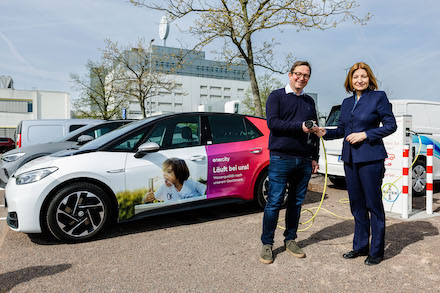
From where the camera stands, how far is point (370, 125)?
3070 millimetres

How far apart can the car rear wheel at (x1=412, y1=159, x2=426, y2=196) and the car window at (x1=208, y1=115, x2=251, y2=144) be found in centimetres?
348

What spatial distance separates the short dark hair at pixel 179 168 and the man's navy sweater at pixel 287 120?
1460 millimetres

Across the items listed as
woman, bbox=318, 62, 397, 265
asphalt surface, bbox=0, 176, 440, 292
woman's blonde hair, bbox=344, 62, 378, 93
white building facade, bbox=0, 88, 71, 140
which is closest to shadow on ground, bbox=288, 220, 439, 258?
asphalt surface, bbox=0, 176, 440, 292

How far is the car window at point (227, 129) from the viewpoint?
15.7ft

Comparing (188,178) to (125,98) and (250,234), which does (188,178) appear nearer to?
(250,234)

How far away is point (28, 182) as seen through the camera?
372 centimetres

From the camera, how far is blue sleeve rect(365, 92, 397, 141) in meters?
2.96

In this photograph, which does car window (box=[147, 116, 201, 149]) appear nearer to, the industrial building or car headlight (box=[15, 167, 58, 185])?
car headlight (box=[15, 167, 58, 185])

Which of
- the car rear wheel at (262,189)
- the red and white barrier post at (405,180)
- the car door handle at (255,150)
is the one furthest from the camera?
the car rear wheel at (262,189)

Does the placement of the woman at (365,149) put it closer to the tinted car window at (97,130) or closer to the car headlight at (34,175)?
the car headlight at (34,175)

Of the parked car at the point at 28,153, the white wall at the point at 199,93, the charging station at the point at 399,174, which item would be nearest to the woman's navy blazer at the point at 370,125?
the charging station at the point at 399,174

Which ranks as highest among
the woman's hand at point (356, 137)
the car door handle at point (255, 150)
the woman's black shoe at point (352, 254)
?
the woman's hand at point (356, 137)

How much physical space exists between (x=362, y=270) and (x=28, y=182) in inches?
138

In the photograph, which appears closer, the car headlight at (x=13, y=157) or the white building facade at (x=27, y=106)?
the car headlight at (x=13, y=157)
